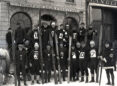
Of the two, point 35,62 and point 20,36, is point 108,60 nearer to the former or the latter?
Answer: point 35,62

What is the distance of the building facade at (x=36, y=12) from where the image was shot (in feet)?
61.7

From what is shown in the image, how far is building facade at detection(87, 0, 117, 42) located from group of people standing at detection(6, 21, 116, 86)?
9.46 meters

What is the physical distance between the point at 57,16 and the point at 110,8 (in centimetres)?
704

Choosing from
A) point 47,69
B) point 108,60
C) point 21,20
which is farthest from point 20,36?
point 21,20

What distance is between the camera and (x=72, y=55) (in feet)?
46.1

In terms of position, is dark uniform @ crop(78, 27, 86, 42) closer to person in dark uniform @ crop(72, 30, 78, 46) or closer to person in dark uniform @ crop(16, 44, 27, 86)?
person in dark uniform @ crop(72, 30, 78, 46)

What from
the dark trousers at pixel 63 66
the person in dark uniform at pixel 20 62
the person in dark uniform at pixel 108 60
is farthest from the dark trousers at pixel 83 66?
the person in dark uniform at pixel 20 62

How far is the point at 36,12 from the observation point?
20531 mm

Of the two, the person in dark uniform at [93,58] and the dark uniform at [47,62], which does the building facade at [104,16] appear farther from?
the dark uniform at [47,62]

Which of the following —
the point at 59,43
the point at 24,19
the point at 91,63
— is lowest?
the point at 91,63

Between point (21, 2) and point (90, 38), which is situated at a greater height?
point (21, 2)

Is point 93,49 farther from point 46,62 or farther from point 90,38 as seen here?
point 46,62

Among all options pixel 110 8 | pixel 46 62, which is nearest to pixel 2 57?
pixel 46 62

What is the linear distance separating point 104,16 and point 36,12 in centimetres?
Result: 867
